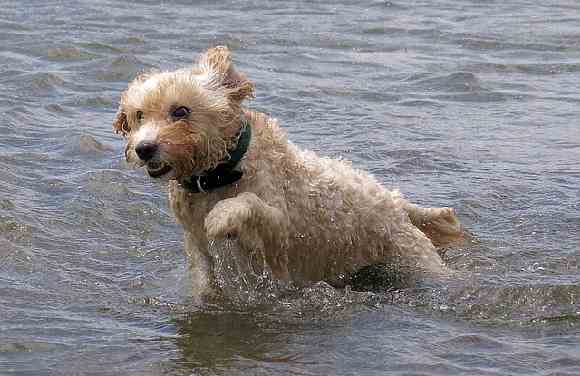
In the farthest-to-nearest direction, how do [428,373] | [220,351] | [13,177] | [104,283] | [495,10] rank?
[495,10], [13,177], [104,283], [220,351], [428,373]

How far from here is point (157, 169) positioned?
643cm

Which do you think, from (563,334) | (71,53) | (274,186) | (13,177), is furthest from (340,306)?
(71,53)

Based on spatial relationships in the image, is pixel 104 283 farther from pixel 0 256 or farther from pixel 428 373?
pixel 428 373

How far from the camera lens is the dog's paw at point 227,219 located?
245 inches

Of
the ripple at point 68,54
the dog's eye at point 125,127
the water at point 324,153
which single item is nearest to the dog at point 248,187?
the dog's eye at point 125,127

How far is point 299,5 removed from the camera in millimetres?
17594

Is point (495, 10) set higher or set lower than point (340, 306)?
higher

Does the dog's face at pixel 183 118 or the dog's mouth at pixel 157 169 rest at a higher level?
the dog's face at pixel 183 118

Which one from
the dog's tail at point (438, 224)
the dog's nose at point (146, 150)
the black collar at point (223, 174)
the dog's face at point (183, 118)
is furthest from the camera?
the dog's tail at point (438, 224)

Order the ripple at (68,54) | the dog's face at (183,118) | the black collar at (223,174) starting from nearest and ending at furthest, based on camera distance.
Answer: the dog's face at (183,118) → the black collar at (223,174) → the ripple at (68,54)

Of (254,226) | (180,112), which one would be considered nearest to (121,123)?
(180,112)

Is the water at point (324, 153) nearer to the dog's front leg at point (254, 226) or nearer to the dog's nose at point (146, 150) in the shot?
the dog's front leg at point (254, 226)

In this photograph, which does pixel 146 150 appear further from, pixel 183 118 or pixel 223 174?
pixel 223 174

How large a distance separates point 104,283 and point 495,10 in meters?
11.2
